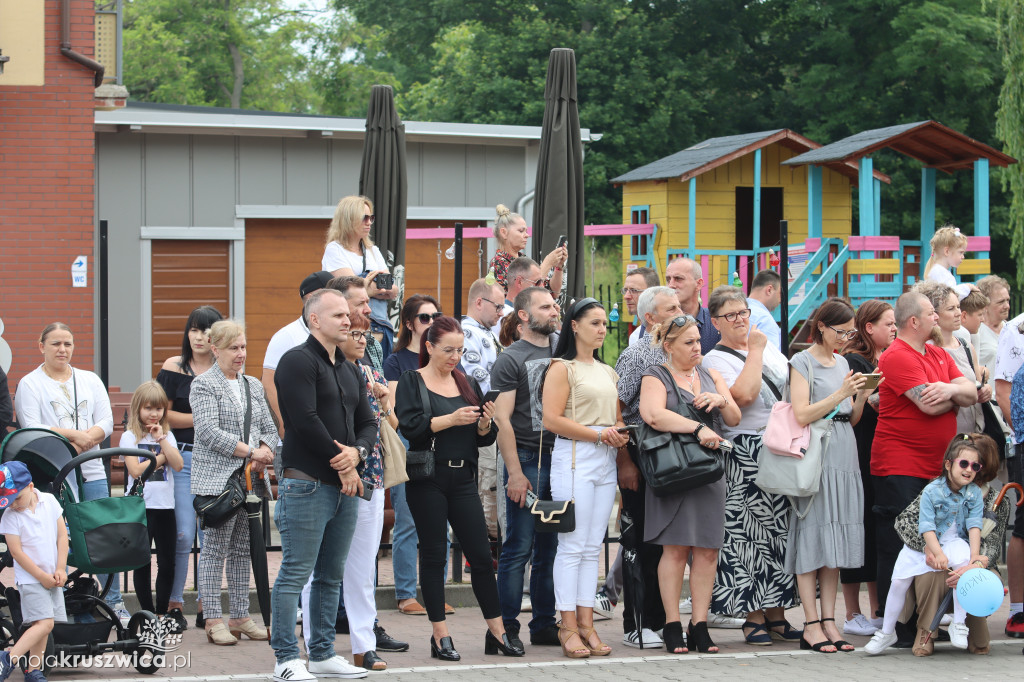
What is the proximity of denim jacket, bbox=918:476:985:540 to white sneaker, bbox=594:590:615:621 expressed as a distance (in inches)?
84.1

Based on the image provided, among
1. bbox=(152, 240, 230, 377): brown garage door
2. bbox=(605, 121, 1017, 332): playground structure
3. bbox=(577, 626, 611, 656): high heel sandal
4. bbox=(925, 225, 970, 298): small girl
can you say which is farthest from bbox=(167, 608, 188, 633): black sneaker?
bbox=(605, 121, 1017, 332): playground structure

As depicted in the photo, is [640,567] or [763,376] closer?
[640,567]

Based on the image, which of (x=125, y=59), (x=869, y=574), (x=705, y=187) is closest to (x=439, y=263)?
(x=705, y=187)

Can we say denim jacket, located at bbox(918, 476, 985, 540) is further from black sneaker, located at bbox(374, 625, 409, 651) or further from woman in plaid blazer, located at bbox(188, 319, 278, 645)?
woman in plaid blazer, located at bbox(188, 319, 278, 645)

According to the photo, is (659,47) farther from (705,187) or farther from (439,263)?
(439,263)

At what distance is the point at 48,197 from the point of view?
13383 mm

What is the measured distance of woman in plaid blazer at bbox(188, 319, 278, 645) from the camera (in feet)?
24.2

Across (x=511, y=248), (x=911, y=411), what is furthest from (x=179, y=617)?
(x=911, y=411)

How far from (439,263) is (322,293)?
12.1m

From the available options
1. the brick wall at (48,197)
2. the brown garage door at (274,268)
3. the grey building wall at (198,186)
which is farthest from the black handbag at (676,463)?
the grey building wall at (198,186)

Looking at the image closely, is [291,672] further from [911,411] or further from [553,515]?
[911,411]

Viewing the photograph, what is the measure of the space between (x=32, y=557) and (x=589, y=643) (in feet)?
10.2

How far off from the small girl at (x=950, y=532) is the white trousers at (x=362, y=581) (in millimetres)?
2937

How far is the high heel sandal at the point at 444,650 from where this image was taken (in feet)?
22.9
